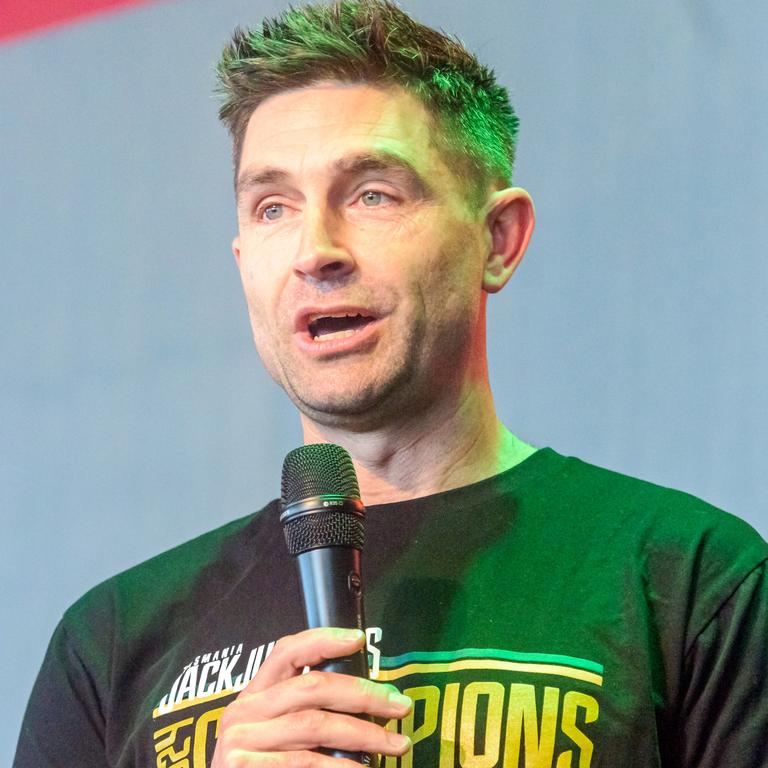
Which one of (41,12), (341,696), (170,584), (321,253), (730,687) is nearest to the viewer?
(341,696)

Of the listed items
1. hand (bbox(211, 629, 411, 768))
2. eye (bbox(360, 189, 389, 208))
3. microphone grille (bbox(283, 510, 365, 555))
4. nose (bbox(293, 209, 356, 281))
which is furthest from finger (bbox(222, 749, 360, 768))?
eye (bbox(360, 189, 389, 208))

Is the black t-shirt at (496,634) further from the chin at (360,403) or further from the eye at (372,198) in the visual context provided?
the eye at (372,198)

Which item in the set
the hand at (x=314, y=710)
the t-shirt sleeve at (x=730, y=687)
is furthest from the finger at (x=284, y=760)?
the t-shirt sleeve at (x=730, y=687)

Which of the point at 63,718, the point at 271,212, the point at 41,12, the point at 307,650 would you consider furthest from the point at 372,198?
the point at 41,12

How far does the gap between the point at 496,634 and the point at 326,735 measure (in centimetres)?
38

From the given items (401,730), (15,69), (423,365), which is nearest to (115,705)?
(401,730)

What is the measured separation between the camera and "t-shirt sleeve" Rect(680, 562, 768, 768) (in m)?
1.37

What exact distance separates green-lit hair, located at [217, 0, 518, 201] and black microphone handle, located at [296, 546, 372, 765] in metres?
0.67

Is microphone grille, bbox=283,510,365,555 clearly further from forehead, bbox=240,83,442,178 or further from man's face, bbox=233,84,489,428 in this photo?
forehead, bbox=240,83,442,178

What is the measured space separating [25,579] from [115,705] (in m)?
0.69

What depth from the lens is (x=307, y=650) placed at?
3.69 ft

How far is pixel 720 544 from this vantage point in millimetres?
1470

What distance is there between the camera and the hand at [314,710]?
1.10 meters

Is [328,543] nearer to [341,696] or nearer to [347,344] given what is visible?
[341,696]
